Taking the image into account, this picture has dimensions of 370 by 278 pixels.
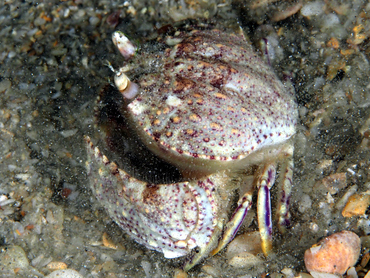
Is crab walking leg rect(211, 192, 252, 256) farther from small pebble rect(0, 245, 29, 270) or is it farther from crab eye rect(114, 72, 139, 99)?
small pebble rect(0, 245, 29, 270)

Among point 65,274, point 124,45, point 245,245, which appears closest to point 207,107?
point 124,45

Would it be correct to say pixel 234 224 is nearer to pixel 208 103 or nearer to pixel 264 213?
pixel 264 213

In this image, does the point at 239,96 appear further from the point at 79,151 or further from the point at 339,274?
the point at 79,151

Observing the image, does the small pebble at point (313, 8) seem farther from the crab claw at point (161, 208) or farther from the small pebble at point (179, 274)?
the small pebble at point (179, 274)

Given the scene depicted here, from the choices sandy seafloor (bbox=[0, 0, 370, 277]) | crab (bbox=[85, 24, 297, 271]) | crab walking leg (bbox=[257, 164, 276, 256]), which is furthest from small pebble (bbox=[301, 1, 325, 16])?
crab walking leg (bbox=[257, 164, 276, 256])

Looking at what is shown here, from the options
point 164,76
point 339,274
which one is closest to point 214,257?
point 339,274
